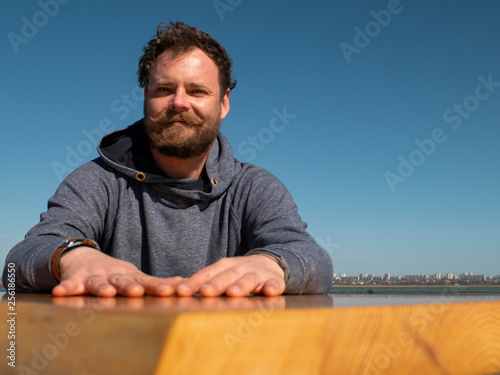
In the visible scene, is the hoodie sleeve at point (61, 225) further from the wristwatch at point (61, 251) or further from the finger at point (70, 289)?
the finger at point (70, 289)

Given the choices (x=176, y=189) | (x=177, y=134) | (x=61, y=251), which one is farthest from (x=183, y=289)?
(x=177, y=134)

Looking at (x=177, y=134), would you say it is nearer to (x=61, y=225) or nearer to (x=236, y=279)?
(x=61, y=225)

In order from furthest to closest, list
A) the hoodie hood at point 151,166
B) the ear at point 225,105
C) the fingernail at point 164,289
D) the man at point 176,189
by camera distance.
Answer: the ear at point 225,105
the hoodie hood at point 151,166
the man at point 176,189
the fingernail at point 164,289

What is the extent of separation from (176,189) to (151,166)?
0.78ft

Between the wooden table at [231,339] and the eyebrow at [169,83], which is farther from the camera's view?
the eyebrow at [169,83]

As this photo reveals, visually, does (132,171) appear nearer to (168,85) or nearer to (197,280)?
(168,85)

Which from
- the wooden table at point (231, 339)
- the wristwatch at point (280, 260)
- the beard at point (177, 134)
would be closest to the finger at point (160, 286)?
the wooden table at point (231, 339)

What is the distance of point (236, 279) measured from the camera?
3.24 feet

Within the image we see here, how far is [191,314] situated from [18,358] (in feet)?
1.08

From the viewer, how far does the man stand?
74.5 inches

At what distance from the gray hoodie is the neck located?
0.14 feet

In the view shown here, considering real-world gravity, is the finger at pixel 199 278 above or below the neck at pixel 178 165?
below

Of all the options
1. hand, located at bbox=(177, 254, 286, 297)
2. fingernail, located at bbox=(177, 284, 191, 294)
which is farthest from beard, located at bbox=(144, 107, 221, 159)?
fingernail, located at bbox=(177, 284, 191, 294)

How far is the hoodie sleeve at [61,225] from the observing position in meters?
1.31
